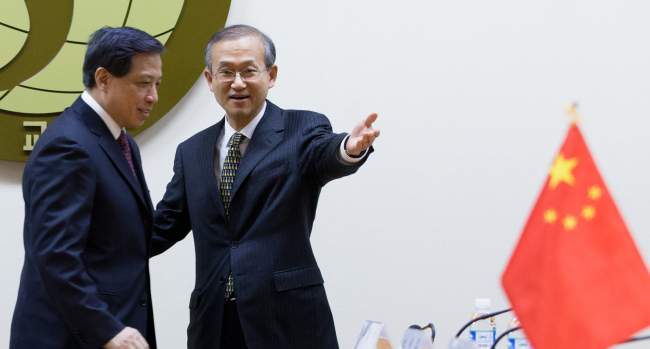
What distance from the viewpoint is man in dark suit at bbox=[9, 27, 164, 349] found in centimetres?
127

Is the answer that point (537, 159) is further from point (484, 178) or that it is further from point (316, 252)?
point (316, 252)

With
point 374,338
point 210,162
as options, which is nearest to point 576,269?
point 374,338

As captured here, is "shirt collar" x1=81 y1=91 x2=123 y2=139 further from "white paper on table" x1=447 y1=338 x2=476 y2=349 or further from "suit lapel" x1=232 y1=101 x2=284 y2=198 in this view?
"white paper on table" x1=447 y1=338 x2=476 y2=349

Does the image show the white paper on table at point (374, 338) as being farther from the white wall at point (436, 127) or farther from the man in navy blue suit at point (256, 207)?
the white wall at point (436, 127)

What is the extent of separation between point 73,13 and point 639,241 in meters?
2.25

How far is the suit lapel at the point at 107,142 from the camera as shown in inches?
56.6

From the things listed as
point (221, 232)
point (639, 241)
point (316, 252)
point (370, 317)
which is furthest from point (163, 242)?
point (639, 241)

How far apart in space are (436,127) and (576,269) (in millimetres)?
1571

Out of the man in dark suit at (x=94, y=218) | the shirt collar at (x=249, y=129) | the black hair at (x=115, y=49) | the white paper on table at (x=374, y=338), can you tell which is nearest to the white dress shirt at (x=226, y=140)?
the shirt collar at (x=249, y=129)

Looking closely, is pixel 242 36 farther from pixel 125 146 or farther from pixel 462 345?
pixel 462 345

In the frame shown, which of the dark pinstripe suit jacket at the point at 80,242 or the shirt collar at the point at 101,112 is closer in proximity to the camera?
the dark pinstripe suit jacket at the point at 80,242

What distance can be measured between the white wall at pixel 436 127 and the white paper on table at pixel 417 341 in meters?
1.32

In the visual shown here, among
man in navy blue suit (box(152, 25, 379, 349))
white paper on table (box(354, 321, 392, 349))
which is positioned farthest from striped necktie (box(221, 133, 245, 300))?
white paper on table (box(354, 321, 392, 349))

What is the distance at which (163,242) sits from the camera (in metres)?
1.80
